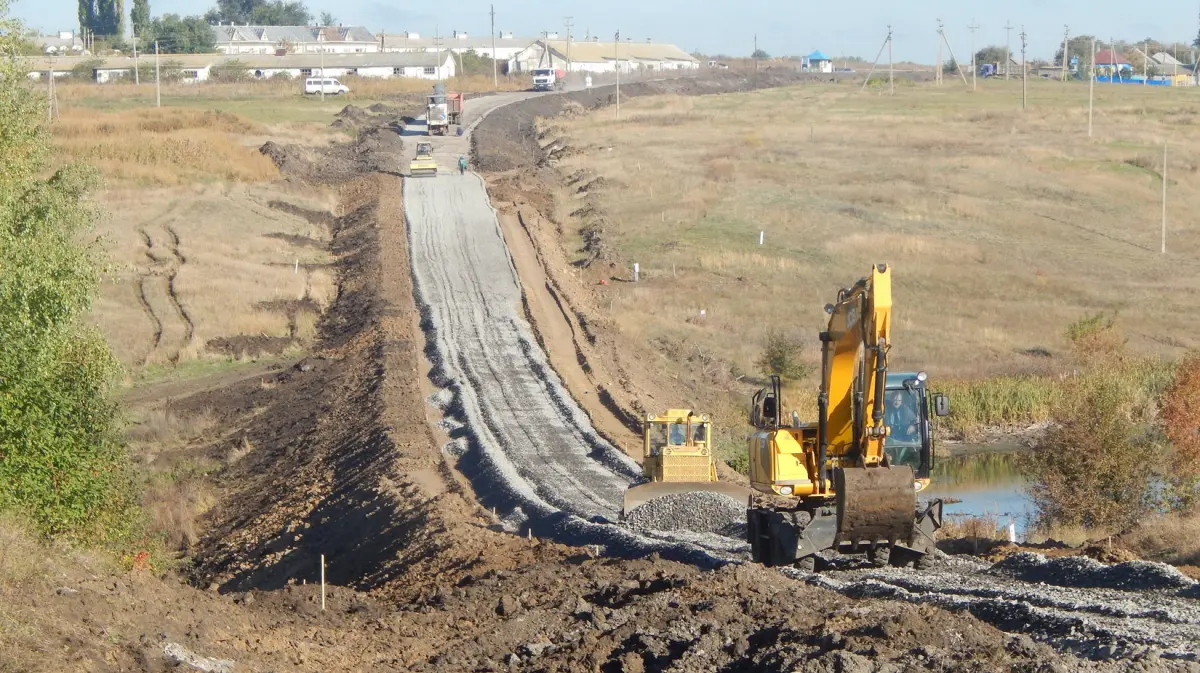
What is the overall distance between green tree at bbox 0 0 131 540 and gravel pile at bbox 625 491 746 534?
882cm

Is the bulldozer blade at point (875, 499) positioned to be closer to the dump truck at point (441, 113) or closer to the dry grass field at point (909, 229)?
the dry grass field at point (909, 229)

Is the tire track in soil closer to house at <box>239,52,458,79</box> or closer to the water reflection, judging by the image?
the water reflection

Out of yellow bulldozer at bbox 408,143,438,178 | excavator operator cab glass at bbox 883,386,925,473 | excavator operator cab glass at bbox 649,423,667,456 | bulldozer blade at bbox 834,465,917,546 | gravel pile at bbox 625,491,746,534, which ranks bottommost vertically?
gravel pile at bbox 625,491,746,534

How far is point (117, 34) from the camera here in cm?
19762

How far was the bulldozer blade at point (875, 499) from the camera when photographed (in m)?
15.2

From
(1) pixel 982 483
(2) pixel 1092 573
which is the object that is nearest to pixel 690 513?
(2) pixel 1092 573

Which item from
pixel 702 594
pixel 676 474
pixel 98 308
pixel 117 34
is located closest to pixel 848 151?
pixel 98 308

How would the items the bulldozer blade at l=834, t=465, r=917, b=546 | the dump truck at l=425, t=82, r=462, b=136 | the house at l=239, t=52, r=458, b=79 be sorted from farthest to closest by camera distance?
the house at l=239, t=52, r=458, b=79
the dump truck at l=425, t=82, r=462, b=136
the bulldozer blade at l=834, t=465, r=917, b=546

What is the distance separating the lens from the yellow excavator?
1519 centimetres

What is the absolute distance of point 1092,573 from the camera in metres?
15.9

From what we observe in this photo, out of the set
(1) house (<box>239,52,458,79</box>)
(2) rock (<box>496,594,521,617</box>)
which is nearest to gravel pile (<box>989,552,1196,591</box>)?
(2) rock (<box>496,594,521,617</box>)

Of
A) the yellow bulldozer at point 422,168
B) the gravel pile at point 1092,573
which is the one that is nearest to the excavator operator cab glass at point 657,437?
Answer: the gravel pile at point 1092,573

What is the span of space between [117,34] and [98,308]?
169 meters

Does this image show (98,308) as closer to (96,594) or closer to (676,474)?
(676,474)
